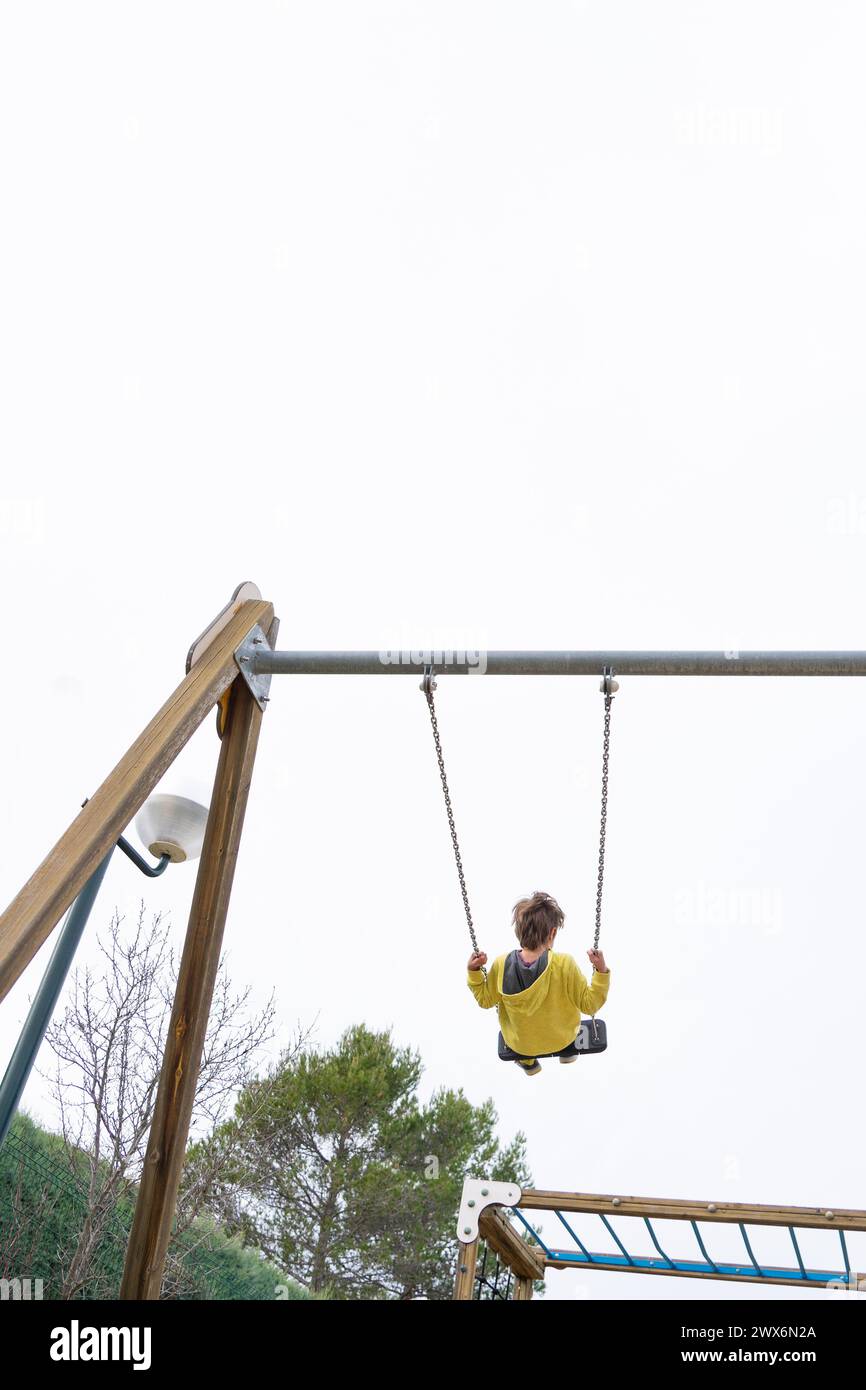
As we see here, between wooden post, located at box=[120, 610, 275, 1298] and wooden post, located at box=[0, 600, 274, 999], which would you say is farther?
wooden post, located at box=[120, 610, 275, 1298]

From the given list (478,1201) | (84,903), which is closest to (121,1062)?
(478,1201)

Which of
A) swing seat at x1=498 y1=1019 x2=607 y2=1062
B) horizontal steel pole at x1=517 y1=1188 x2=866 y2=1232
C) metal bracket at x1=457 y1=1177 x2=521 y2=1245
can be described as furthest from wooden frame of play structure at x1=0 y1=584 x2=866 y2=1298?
metal bracket at x1=457 y1=1177 x2=521 y2=1245

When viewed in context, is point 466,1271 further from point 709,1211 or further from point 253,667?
point 253,667

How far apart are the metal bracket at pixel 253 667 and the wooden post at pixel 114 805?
0.03 metres

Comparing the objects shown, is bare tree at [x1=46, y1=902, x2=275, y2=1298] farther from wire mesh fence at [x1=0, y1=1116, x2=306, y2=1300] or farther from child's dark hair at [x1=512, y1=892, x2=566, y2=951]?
child's dark hair at [x1=512, y1=892, x2=566, y2=951]

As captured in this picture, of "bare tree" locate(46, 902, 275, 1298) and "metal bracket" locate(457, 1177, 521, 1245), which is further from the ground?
"bare tree" locate(46, 902, 275, 1298)

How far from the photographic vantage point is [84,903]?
3.56 m

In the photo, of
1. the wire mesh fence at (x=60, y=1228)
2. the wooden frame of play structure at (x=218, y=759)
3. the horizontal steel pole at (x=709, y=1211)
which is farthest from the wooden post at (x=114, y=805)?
the wire mesh fence at (x=60, y=1228)

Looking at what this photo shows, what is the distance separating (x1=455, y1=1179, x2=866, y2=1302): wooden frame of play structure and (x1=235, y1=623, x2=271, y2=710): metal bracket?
386cm

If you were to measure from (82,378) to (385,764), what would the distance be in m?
18.1

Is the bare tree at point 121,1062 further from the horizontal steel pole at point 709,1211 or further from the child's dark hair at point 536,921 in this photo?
the child's dark hair at point 536,921

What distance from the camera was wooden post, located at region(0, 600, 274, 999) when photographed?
2.80m

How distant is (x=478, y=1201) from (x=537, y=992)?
130 inches
